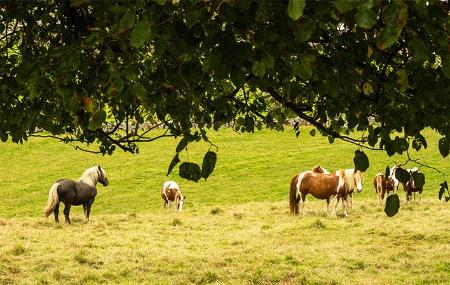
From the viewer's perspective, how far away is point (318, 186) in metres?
22.7

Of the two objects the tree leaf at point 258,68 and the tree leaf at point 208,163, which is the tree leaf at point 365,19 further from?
the tree leaf at point 208,163

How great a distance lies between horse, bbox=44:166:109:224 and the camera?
21312mm

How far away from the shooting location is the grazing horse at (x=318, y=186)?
22172 mm

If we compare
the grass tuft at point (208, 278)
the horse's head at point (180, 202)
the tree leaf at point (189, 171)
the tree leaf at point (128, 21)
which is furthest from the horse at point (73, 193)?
the tree leaf at point (128, 21)

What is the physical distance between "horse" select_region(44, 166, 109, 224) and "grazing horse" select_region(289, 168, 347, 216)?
26.2 ft

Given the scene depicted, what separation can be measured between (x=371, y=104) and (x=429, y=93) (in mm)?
735

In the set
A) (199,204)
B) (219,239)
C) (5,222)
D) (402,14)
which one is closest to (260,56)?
(402,14)

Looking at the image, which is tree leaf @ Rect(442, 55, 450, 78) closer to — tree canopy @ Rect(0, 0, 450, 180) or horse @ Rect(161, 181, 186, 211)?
tree canopy @ Rect(0, 0, 450, 180)

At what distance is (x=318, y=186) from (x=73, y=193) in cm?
970

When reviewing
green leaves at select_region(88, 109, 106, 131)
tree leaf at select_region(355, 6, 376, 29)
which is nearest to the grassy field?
green leaves at select_region(88, 109, 106, 131)

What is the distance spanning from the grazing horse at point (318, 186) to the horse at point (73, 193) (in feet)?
26.2

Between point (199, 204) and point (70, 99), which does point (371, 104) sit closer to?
point (70, 99)

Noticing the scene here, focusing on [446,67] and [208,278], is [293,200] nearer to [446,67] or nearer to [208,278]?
[208,278]

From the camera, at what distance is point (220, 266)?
13.3 meters
